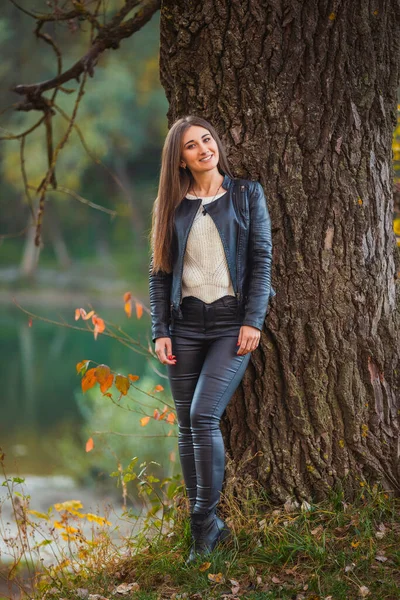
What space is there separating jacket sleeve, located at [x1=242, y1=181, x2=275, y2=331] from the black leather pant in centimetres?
9

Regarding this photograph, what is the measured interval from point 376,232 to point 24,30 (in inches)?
1093

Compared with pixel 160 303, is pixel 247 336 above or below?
below

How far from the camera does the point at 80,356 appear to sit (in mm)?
20203

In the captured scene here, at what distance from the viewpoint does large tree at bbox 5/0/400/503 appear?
3119 mm

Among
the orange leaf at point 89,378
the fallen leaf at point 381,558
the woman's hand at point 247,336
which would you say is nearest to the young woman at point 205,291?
the woman's hand at point 247,336

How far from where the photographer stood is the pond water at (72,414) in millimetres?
8711

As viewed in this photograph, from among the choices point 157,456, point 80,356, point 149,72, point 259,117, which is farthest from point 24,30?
point 259,117

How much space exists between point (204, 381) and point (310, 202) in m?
0.91

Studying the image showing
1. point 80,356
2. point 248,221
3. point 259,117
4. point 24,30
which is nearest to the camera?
point 248,221

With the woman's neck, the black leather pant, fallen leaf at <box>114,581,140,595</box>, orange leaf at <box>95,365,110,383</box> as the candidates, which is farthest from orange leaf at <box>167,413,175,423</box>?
the woman's neck

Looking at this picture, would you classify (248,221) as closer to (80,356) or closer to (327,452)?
(327,452)

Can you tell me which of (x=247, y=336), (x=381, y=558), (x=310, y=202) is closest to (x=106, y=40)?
(x=310, y=202)

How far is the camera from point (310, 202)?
3.15 meters

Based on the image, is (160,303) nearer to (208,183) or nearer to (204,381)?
(204,381)
